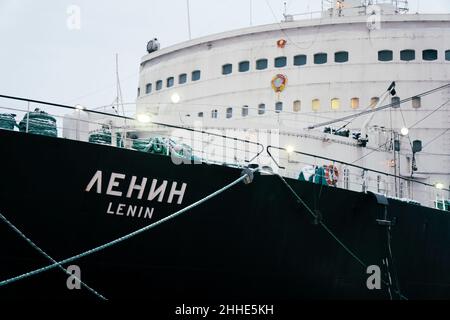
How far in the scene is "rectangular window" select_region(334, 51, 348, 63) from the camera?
17.5 meters

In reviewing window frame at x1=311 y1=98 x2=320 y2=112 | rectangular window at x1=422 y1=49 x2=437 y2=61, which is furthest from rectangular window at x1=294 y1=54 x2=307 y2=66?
rectangular window at x1=422 y1=49 x2=437 y2=61

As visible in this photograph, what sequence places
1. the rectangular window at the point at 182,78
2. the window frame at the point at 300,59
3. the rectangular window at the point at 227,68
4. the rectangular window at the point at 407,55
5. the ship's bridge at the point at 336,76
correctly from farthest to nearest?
the rectangular window at the point at 182,78 < the rectangular window at the point at 227,68 < the window frame at the point at 300,59 < the rectangular window at the point at 407,55 < the ship's bridge at the point at 336,76

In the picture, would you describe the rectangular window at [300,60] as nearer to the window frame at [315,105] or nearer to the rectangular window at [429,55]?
the window frame at [315,105]

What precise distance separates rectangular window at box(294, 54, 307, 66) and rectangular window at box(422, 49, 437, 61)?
387 centimetres

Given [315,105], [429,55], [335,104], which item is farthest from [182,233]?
[429,55]

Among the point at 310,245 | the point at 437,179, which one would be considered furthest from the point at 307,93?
the point at 310,245

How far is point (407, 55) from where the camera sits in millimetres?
17516

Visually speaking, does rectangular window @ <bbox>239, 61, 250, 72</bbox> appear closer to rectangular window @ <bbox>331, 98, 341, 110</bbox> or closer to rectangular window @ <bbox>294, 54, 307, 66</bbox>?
rectangular window @ <bbox>294, 54, 307, 66</bbox>

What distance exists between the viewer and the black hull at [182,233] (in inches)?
295

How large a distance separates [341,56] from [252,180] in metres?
9.66

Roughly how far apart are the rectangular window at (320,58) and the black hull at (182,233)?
23.4ft

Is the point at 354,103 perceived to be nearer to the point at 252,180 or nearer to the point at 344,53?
the point at 344,53

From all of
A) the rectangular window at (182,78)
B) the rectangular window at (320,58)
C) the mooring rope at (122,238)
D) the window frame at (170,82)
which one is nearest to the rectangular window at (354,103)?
the rectangular window at (320,58)

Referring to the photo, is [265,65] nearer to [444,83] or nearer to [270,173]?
[444,83]
